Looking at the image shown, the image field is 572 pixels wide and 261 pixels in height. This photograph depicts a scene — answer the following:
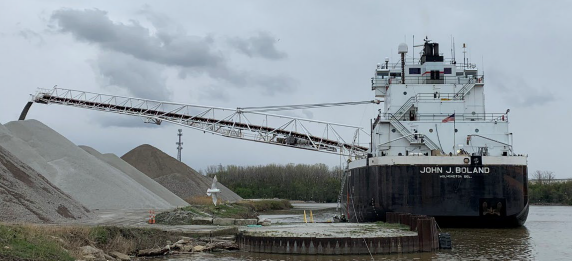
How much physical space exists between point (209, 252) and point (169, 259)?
210 centimetres

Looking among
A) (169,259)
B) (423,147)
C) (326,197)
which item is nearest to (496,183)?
(423,147)

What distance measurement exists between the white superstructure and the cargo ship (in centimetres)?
5

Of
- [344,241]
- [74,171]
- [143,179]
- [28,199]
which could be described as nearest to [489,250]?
[344,241]

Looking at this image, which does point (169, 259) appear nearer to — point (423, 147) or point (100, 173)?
point (423, 147)

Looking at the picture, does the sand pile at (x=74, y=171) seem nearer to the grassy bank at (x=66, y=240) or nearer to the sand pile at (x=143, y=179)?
the sand pile at (x=143, y=179)

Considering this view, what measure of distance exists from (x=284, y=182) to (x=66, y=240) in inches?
4074

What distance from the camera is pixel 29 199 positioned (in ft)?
84.7

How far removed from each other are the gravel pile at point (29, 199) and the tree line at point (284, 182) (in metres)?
73.9

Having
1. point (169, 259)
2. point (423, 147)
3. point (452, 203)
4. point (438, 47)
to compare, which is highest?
point (438, 47)

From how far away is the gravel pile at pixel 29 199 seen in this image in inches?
932

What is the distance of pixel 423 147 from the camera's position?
101 feet

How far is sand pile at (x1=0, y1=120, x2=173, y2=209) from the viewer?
38.6 m

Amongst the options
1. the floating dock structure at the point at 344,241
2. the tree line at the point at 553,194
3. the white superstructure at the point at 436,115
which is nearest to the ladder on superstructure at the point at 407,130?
the white superstructure at the point at 436,115

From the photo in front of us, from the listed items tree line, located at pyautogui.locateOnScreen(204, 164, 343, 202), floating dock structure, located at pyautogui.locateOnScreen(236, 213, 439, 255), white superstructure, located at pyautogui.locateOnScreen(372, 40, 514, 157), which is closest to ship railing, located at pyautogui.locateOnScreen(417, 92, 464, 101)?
white superstructure, located at pyautogui.locateOnScreen(372, 40, 514, 157)
